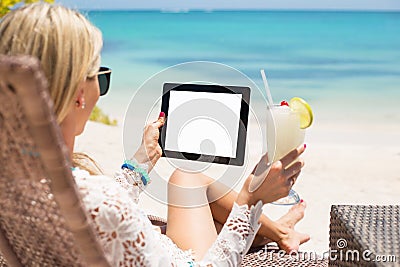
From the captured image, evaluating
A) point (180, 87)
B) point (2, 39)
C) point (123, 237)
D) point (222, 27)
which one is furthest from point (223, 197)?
point (222, 27)

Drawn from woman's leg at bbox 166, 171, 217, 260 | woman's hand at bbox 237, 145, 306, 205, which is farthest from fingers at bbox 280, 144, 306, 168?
woman's leg at bbox 166, 171, 217, 260

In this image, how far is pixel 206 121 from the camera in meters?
1.73

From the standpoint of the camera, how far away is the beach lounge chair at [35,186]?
0.94m

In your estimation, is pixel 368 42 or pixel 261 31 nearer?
pixel 368 42

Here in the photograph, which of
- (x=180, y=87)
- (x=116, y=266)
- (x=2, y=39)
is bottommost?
(x=116, y=266)

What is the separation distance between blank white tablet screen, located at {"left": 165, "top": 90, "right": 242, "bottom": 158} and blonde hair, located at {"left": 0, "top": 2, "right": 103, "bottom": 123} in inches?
→ 23.9

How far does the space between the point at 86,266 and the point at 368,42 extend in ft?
43.2

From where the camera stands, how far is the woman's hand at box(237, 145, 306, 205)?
1392mm

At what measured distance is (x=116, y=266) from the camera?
1208mm

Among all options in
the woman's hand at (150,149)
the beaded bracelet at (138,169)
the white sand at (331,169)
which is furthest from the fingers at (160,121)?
the white sand at (331,169)

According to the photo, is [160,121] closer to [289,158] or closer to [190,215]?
[190,215]

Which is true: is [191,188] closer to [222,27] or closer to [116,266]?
[116,266]

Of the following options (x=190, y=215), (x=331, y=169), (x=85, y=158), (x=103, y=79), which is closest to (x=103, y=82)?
(x=103, y=79)

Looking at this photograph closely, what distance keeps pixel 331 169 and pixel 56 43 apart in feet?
10.4
